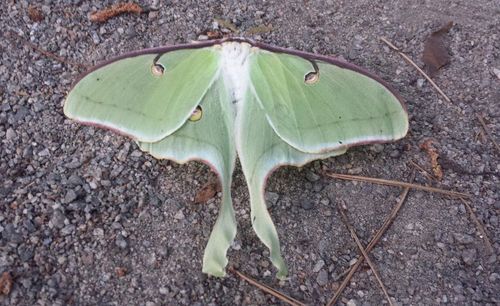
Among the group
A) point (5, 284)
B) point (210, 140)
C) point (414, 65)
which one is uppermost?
point (210, 140)

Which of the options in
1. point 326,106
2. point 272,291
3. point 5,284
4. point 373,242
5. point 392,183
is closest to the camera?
point 5,284

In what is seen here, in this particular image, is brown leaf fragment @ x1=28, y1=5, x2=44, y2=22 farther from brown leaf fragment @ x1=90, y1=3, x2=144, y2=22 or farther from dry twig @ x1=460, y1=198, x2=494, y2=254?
dry twig @ x1=460, y1=198, x2=494, y2=254

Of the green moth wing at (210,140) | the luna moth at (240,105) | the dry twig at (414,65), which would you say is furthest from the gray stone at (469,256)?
the green moth wing at (210,140)

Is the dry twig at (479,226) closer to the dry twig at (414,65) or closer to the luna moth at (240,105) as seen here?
the luna moth at (240,105)

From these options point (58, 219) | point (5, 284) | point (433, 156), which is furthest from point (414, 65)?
point (5, 284)

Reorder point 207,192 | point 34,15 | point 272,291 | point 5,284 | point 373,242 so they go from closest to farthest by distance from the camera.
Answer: point 5,284 < point 272,291 < point 373,242 < point 207,192 < point 34,15

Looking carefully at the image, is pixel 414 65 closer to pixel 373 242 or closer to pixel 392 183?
pixel 392 183

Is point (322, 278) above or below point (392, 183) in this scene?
below

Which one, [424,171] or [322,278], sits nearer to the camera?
[322,278]

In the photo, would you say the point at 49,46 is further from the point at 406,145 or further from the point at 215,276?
the point at 406,145
